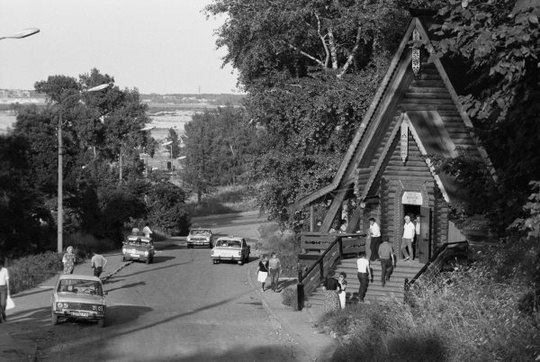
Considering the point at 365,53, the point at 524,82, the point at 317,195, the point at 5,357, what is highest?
the point at 365,53

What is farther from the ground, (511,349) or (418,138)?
(418,138)

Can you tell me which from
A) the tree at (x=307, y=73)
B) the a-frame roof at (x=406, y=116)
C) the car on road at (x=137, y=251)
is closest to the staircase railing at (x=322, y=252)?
the a-frame roof at (x=406, y=116)

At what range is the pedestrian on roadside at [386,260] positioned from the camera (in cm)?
3070

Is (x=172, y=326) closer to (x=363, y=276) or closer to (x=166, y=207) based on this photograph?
(x=363, y=276)

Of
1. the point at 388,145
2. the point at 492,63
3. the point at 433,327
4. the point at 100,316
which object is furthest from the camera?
the point at 388,145

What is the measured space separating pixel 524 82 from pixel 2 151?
34499 millimetres

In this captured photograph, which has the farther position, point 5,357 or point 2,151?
point 2,151

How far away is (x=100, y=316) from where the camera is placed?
27.7 meters

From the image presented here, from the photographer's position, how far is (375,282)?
31812 mm

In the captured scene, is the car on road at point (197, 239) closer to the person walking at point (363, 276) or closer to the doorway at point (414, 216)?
the doorway at point (414, 216)

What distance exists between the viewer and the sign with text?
32.9 m

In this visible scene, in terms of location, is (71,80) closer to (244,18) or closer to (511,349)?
(244,18)

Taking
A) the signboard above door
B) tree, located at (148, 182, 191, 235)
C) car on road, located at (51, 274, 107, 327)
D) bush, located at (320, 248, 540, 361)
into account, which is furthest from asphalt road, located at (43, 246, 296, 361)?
tree, located at (148, 182, 191, 235)

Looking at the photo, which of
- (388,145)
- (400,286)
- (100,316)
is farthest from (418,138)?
(100,316)
